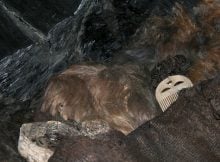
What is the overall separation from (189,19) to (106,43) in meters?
1.85

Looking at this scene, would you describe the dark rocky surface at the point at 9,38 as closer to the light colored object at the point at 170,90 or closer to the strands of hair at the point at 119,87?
the strands of hair at the point at 119,87

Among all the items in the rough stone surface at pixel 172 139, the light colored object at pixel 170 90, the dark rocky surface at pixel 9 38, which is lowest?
the dark rocky surface at pixel 9 38

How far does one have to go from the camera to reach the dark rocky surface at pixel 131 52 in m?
4.19

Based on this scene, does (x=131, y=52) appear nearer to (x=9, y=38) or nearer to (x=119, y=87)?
(x=119, y=87)

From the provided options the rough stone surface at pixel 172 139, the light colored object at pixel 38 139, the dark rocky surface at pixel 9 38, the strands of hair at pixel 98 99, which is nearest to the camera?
the rough stone surface at pixel 172 139

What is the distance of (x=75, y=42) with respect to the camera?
10.5 m

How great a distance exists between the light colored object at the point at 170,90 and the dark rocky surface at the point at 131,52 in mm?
1127

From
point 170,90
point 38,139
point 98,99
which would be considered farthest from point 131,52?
point 38,139

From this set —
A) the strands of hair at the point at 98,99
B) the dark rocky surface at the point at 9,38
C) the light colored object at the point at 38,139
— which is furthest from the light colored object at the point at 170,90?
the dark rocky surface at the point at 9,38

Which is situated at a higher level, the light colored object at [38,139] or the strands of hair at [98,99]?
the light colored object at [38,139]

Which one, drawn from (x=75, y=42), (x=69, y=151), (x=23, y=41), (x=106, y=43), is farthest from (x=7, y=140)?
(x=23, y=41)

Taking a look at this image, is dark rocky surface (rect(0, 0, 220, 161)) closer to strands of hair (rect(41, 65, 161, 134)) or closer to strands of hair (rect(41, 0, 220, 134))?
strands of hair (rect(41, 0, 220, 134))

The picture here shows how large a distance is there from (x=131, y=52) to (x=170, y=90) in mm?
3121

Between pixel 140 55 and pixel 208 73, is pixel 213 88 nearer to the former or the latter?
pixel 208 73
